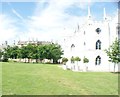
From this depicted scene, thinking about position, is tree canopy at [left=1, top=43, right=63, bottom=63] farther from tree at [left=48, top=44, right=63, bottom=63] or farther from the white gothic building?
the white gothic building

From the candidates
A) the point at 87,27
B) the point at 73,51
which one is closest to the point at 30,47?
the point at 73,51

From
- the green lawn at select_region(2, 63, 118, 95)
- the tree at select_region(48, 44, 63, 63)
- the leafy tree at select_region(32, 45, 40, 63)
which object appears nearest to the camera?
the green lawn at select_region(2, 63, 118, 95)

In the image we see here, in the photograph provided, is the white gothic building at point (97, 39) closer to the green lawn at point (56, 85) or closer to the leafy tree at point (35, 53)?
the green lawn at point (56, 85)

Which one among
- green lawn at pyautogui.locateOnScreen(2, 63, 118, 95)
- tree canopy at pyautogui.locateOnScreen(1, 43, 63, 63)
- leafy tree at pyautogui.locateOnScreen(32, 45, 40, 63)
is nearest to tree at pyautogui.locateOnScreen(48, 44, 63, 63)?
tree canopy at pyautogui.locateOnScreen(1, 43, 63, 63)

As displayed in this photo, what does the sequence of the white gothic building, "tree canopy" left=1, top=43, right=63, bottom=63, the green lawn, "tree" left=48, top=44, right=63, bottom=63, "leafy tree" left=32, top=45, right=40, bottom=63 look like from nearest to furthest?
the green lawn, the white gothic building, "tree" left=48, top=44, right=63, bottom=63, "tree canopy" left=1, top=43, right=63, bottom=63, "leafy tree" left=32, top=45, right=40, bottom=63

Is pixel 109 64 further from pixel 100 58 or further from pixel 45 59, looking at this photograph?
pixel 45 59

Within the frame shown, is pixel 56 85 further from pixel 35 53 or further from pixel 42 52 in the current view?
pixel 35 53

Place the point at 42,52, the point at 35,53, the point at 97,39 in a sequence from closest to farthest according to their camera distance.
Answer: the point at 97,39 < the point at 42,52 < the point at 35,53

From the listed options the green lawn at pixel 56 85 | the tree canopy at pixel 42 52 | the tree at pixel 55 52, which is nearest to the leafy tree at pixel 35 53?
the tree canopy at pixel 42 52

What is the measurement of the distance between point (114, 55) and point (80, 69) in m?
4.98

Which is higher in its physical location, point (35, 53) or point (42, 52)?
point (42, 52)

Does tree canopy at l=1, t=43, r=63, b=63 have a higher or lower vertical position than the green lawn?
higher

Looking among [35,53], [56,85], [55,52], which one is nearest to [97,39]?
[56,85]

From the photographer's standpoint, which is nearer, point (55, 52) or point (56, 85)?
point (56, 85)
